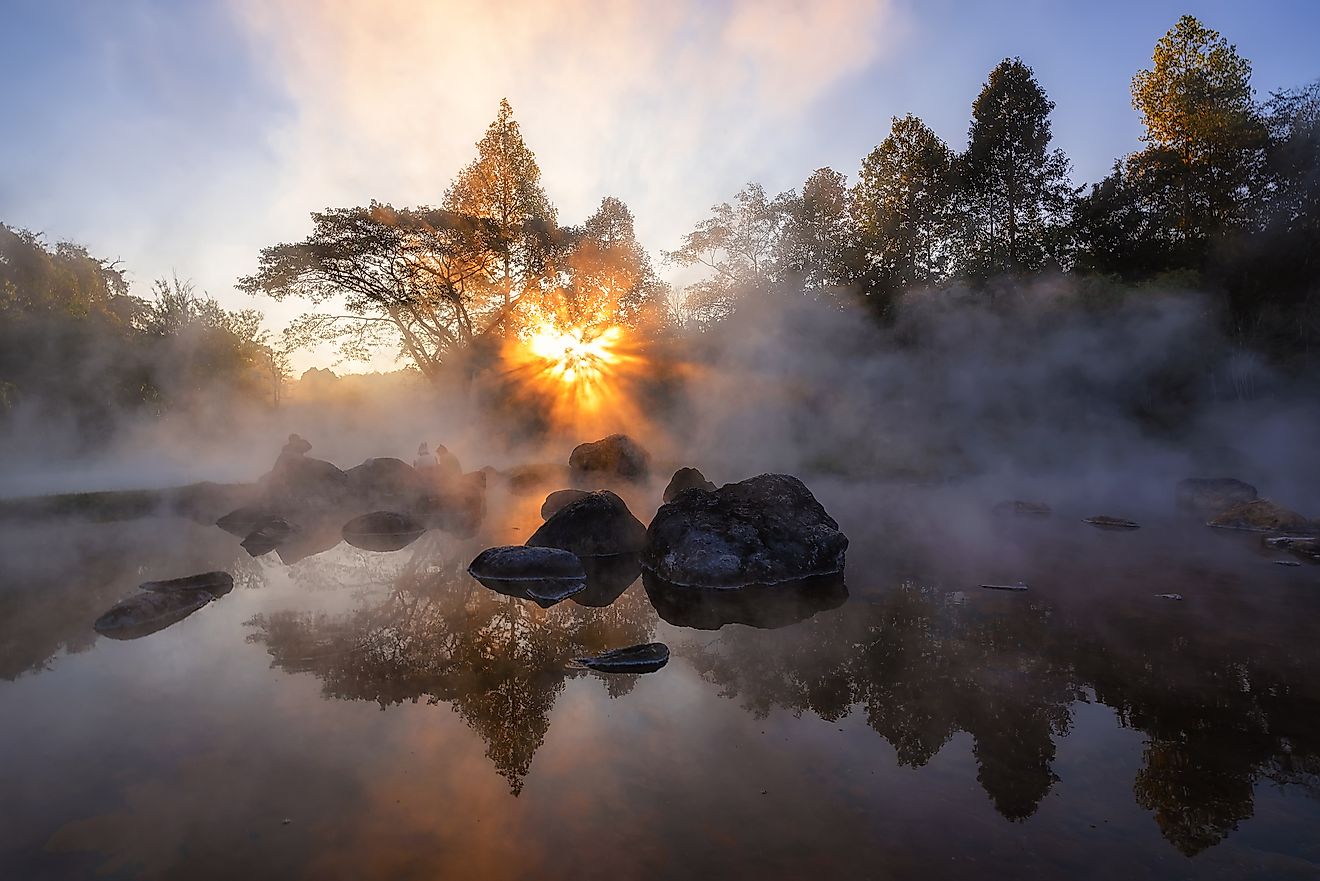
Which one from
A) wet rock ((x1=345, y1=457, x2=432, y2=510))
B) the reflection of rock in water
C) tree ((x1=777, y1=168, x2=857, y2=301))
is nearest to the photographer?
the reflection of rock in water

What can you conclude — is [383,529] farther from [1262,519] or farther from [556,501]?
[1262,519]

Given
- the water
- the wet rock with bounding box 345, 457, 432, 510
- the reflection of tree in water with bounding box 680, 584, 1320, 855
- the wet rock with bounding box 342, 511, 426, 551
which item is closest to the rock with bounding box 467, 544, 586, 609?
the water

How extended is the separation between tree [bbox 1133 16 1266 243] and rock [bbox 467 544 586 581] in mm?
28212

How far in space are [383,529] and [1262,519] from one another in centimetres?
1625

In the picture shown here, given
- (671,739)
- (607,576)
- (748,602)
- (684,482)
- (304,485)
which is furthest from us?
(304,485)

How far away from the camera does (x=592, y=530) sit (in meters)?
10.3

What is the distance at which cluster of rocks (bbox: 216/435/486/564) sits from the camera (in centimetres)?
1211

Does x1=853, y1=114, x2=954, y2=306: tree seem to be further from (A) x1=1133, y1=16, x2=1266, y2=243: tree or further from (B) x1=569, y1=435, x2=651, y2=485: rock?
(B) x1=569, y1=435, x2=651, y2=485: rock

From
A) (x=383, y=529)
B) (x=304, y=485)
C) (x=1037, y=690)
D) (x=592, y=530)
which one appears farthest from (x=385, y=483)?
(x=1037, y=690)

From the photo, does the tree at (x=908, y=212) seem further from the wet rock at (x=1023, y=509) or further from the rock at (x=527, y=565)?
the rock at (x=527, y=565)

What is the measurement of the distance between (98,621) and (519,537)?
19.2 feet

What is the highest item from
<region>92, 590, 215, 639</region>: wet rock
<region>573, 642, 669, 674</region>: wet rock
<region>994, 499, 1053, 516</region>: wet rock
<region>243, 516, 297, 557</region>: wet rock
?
<region>243, 516, 297, 557</region>: wet rock

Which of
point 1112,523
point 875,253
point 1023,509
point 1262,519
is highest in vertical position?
point 875,253

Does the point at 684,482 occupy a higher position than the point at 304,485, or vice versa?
the point at 304,485
